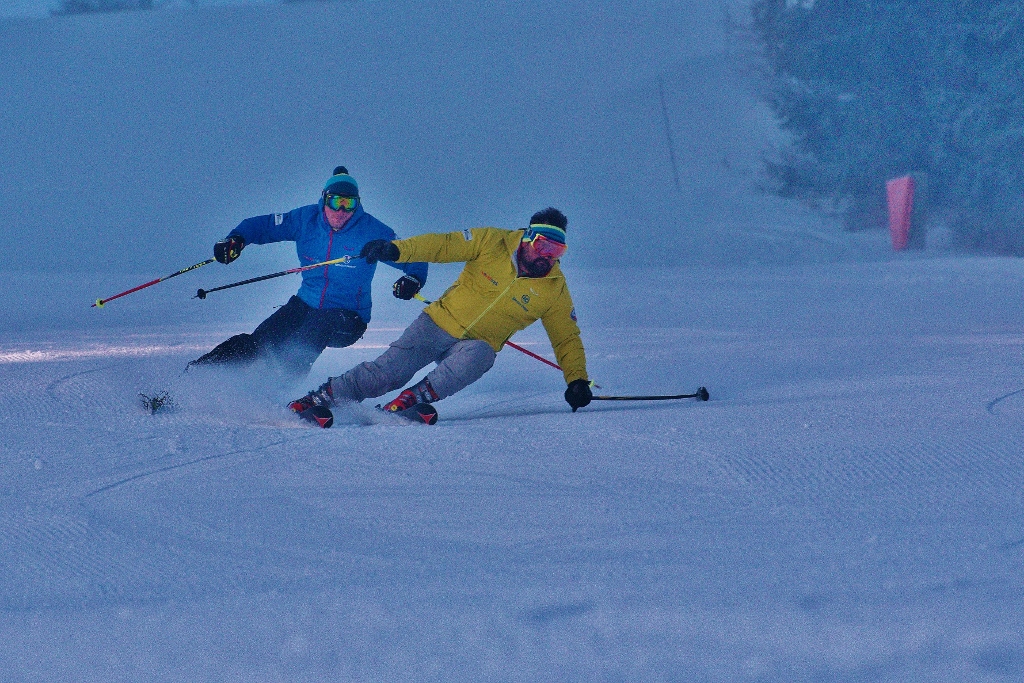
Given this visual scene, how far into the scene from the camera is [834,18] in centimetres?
2494

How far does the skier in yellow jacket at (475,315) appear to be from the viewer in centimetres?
527

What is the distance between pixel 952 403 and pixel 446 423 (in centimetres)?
230

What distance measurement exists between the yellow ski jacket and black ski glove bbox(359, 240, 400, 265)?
0.04 meters

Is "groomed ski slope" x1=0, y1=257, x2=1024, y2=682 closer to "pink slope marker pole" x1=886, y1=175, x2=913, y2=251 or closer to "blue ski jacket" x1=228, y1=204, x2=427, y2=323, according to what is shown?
"blue ski jacket" x1=228, y1=204, x2=427, y2=323

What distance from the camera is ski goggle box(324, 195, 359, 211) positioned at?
6023 millimetres

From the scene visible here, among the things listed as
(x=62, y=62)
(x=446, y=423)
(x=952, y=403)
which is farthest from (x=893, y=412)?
(x=62, y=62)

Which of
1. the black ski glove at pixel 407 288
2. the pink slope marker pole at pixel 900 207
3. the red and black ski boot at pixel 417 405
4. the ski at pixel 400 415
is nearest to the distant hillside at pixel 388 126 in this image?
the pink slope marker pole at pixel 900 207

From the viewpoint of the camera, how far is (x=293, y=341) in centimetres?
619

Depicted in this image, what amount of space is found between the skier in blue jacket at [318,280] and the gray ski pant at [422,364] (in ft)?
1.84

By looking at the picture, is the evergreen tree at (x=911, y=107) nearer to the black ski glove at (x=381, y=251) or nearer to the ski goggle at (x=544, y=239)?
the ski goggle at (x=544, y=239)

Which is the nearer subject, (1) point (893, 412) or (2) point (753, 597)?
(2) point (753, 597)

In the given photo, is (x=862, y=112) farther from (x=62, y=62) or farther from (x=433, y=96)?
(x=62, y=62)

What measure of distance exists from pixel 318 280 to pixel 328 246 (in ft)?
0.68

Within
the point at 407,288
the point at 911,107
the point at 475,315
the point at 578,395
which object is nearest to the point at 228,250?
the point at 407,288
